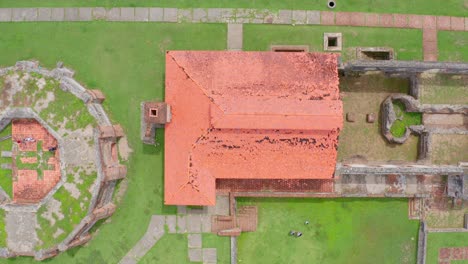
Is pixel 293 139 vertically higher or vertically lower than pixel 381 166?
higher

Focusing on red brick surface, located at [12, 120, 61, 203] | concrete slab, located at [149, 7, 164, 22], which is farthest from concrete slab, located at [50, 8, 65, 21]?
red brick surface, located at [12, 120, 61, 203]

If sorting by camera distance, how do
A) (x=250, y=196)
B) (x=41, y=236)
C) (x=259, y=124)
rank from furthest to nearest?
(x=250, y=196), (x=41, y=236), (x=259, y=124)

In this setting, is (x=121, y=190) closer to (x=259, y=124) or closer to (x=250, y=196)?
(x=250, y=196)

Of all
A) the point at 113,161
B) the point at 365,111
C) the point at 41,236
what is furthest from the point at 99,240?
the point at 365,111

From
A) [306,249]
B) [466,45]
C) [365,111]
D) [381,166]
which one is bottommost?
[306,249]

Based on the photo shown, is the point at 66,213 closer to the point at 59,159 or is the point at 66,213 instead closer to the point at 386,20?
the point at 59,159

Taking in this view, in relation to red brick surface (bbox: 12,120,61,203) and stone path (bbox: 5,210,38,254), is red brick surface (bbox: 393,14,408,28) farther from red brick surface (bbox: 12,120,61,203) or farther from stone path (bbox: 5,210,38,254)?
stone path (bbox: 5,210,38,254)

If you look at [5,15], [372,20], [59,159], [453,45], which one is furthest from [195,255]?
[453,45]

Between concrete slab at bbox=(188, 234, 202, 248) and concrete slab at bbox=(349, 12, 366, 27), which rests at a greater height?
concrete slab at bbox=(349, 12, 366, 27)
